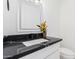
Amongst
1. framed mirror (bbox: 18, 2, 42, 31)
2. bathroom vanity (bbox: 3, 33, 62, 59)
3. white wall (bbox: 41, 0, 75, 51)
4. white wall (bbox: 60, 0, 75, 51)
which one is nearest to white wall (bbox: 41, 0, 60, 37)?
white wall (bbox: 41, 0, 75, 51)

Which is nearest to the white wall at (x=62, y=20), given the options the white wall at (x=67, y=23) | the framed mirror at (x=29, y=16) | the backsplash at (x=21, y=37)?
the white wall at (x=67, y=23)

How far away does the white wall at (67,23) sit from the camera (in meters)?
2.86

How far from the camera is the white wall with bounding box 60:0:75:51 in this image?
286 cm

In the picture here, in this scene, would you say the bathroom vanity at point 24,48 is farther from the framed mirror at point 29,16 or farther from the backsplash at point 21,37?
the framed mirror at point 29,16

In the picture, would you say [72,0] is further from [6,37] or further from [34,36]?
[6,37]

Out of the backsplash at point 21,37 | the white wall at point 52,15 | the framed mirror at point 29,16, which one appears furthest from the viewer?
the white wall at point 52,15

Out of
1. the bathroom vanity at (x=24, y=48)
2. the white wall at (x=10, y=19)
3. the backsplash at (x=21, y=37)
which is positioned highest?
the white wall at (x=10, y=19)

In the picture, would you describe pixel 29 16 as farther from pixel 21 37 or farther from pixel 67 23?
pixel 67 23

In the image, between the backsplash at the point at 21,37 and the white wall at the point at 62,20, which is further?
the white wall at the point at 62,20

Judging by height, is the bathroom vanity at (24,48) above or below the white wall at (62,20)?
below

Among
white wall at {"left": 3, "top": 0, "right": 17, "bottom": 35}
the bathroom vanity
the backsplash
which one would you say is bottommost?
the bathroom vanity

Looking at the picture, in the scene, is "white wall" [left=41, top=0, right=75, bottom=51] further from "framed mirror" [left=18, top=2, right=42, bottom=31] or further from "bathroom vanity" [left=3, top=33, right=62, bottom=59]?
"bathroom vanity" [left=3, top=33, right=62, bottom=59]

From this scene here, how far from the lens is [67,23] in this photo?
2986 millimetres

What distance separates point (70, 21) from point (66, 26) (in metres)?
0.19
